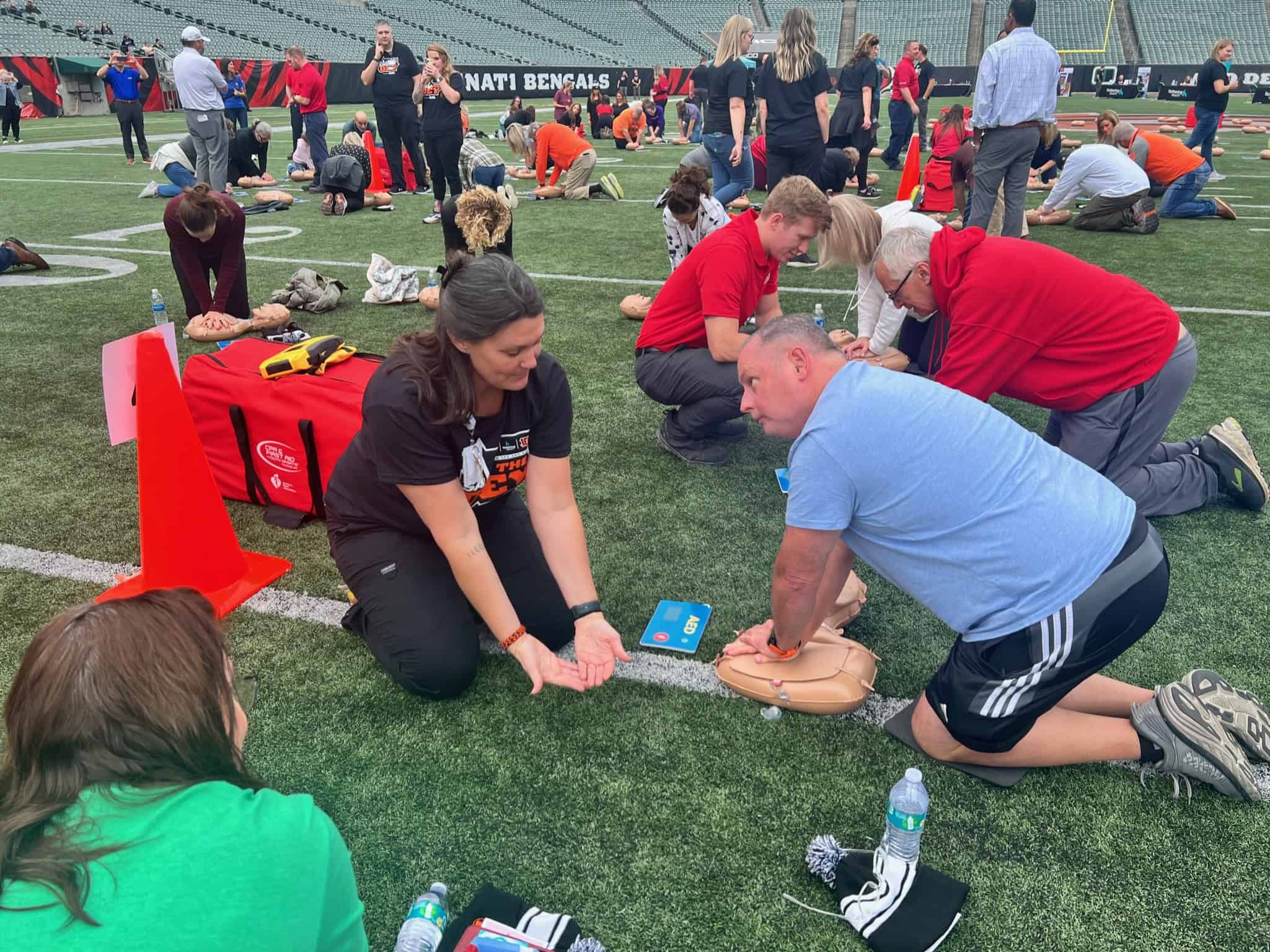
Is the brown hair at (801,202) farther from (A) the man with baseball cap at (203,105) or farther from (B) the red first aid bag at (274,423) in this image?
(A) the man with baseball cap at (203,105)

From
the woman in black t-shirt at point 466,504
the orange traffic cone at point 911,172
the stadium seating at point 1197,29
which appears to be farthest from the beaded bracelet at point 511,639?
the stadium seating at point 1197,29

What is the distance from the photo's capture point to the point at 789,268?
8.34m

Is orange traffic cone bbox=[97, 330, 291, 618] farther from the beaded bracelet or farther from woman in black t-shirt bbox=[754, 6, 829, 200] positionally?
woman in black t-shirt bbox=[754, 6, 829, 200]

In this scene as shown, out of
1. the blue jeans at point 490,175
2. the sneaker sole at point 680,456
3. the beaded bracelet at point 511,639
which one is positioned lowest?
the sneaker sole at point 680,456

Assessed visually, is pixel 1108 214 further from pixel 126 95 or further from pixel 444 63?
pixel 126 95

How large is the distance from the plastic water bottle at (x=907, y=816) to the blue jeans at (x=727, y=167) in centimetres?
802

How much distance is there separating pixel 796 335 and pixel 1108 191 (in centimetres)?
872

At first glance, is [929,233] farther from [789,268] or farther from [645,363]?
[789,268]

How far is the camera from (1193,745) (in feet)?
7.82

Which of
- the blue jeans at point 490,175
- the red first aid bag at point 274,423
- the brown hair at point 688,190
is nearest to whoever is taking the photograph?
the red first aid bag at point 274,423

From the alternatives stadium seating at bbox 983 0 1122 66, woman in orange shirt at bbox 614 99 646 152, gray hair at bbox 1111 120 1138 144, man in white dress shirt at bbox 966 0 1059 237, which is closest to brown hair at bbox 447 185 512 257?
man in white dress shirt at bbox 966 0 1059 237

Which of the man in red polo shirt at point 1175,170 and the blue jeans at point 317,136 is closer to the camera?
the man in red polo shirt at point 1175,170

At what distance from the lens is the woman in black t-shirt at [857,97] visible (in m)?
11.1

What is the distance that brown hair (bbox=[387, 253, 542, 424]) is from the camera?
2342 mm
